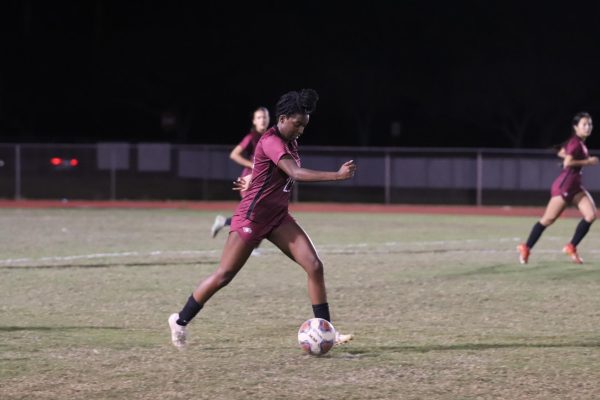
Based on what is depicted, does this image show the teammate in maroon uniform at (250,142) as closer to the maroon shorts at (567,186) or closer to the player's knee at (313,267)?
the maroon shorts at (567,186)

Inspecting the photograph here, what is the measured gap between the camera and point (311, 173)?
7.57 m

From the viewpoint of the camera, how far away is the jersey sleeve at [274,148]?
7750 mm

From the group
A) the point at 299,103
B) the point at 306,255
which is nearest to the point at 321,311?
the point at 306,255

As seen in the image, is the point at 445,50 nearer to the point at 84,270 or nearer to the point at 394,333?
the point at 84,270

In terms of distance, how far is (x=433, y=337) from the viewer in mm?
8805

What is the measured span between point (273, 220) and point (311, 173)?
684 mm

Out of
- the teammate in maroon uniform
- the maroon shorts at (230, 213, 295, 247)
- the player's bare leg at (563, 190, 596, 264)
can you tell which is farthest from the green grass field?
the teammate in maroon uniform

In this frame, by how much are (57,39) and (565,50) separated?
3116 centimetres

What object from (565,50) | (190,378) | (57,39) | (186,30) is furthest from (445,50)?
(190,378)

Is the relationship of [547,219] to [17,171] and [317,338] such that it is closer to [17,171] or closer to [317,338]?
[317,338]

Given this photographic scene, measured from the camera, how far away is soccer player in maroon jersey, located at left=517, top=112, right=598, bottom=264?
1424cm

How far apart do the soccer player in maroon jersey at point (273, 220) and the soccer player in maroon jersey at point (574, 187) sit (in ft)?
23.7

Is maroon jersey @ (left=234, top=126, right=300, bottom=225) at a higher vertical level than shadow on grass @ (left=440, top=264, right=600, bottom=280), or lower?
higher

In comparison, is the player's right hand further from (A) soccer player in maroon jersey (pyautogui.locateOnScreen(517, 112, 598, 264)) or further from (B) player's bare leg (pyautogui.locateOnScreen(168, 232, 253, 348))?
(A) soccer player in maroon jersey (pyautogui.locateOnScreen(517, 112, 598, 264))
